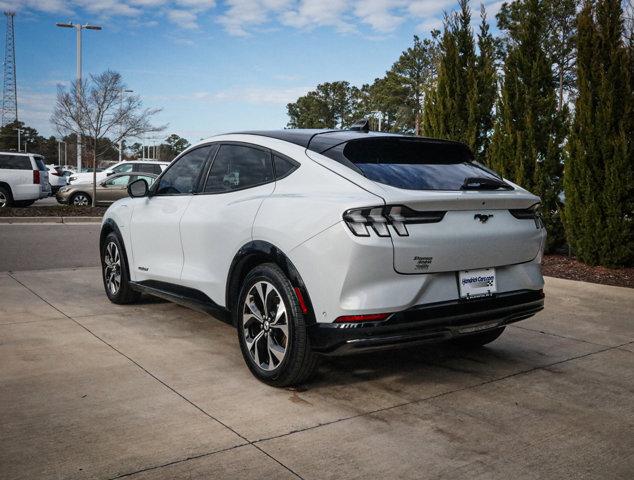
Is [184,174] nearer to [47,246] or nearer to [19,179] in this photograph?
[47,246]

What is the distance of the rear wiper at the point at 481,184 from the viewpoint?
13.0 feet

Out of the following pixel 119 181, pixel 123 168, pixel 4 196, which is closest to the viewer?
pixel 4 196

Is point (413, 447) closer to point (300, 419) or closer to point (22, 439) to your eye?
point (300, 419)

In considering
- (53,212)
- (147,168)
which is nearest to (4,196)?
(53,212)

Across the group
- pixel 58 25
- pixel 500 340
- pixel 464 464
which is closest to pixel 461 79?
pixel 500 340

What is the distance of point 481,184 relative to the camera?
402cm

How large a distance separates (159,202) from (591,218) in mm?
6481

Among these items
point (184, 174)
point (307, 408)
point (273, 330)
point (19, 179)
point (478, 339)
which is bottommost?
point (307, 408)

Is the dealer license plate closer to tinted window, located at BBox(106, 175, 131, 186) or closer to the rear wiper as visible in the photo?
the rear wiper

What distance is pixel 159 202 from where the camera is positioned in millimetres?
5578

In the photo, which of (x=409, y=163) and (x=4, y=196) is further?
(x=4, y=196)

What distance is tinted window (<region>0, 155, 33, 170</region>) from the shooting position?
771 inches

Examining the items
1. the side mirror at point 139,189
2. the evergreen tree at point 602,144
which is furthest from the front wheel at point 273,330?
the evergreen tree at point 602,144

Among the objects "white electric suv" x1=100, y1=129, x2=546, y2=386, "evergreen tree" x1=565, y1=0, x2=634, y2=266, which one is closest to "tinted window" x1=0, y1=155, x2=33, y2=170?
"evergreen tree" x1=565, y1=0, x2=634, y2=266
